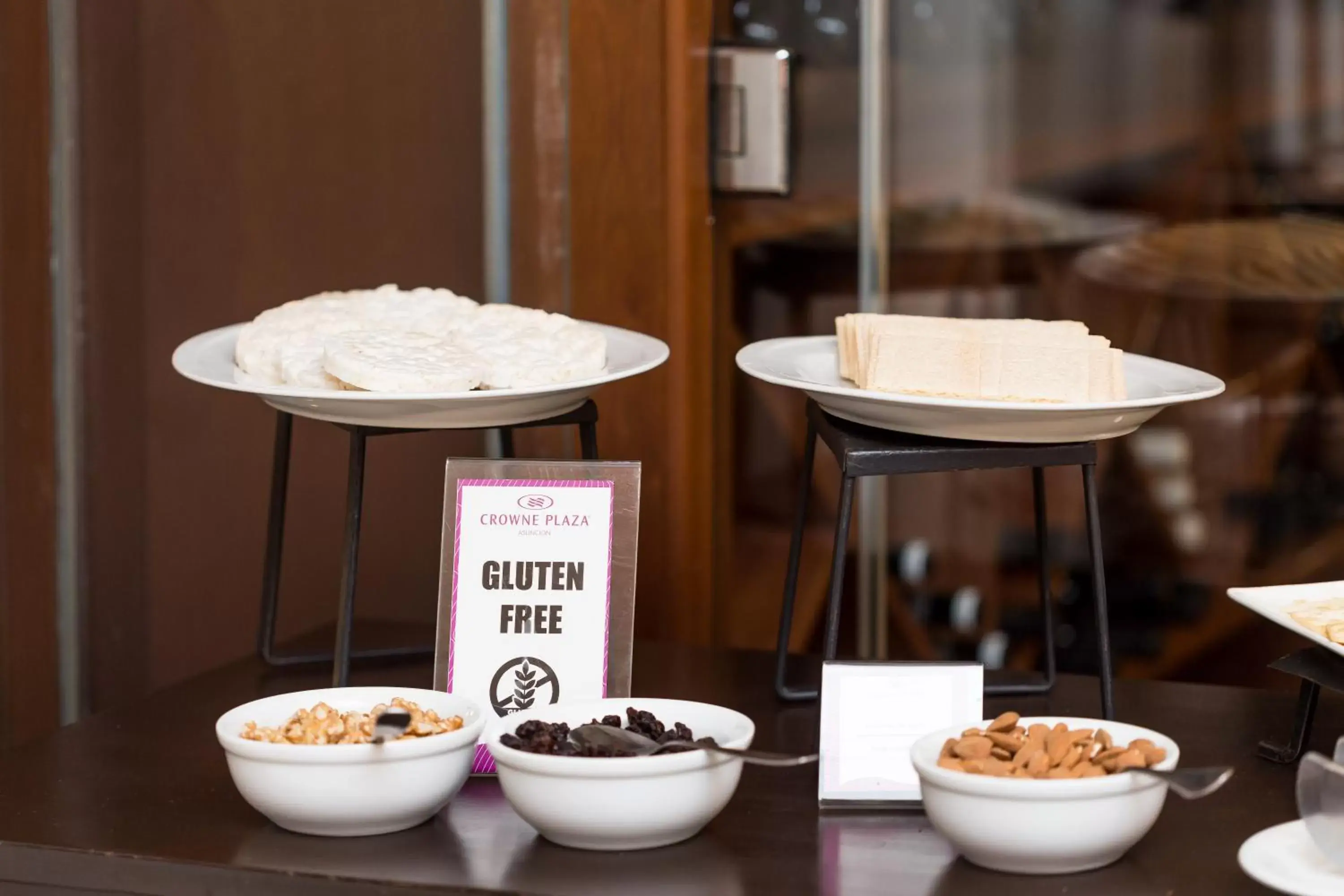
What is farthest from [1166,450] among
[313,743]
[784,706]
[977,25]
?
[313,743]

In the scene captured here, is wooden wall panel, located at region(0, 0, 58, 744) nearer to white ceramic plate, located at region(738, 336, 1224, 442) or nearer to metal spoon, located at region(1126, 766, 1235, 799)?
white ceramic plate, located at region(738, 336, 1224, 442)

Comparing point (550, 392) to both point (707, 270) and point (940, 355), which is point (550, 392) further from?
point (707, 270)

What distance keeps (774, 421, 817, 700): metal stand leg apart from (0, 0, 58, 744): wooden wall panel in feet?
3.79

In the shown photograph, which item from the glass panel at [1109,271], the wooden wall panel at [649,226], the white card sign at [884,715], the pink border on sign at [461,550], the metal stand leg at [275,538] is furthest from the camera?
the glass panel at [1109,271]

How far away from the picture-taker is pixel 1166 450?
242cm

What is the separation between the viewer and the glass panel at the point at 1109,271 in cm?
229

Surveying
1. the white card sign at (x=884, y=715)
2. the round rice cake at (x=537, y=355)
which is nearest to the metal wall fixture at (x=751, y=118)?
the round rice cake at (x=537, y=355)

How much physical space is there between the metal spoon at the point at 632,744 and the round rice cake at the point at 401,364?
0.33 m

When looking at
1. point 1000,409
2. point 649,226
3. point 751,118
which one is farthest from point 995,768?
point 751,118

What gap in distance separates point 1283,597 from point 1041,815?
1.39 feet

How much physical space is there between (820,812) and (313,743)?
37 centimetres

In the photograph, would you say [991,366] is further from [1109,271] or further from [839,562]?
[1109,271]

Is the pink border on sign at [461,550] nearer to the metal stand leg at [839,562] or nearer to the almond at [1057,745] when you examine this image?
the metal stand leg at [839,562]

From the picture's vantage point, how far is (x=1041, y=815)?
0.92 meters
